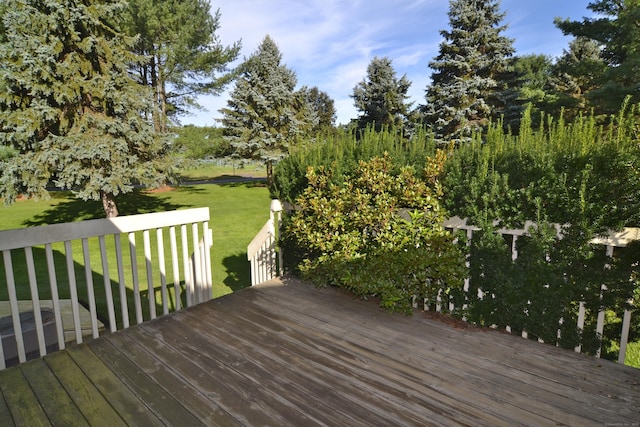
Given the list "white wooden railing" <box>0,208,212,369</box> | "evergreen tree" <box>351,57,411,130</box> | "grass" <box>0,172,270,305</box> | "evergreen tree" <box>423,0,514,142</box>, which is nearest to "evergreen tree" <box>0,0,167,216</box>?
"grass" <box>0,172,270,305</box>

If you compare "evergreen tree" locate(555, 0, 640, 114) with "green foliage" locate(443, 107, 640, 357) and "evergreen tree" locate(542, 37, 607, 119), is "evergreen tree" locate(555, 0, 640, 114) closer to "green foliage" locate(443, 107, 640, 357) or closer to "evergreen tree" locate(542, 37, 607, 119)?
"evergreen tree" locate(542, 37, 607, 119)

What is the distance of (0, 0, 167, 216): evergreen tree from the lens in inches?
343

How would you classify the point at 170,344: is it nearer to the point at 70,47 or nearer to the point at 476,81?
the point at 70,47

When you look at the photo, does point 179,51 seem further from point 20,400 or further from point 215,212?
point 20,400

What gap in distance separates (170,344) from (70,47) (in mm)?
10345

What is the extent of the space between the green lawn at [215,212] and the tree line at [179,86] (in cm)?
133

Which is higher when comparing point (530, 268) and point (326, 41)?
point (326, 41)

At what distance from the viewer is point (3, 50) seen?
8.63 meters

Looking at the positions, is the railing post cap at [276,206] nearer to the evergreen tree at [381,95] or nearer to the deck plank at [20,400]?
the deck plank at [20,400]

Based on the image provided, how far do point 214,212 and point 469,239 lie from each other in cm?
1090

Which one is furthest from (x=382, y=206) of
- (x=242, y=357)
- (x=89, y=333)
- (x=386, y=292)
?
(x=89, y=333)

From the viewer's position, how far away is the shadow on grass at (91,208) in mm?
11977

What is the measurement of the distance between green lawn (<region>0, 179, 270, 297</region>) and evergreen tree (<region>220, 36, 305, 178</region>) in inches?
95.9

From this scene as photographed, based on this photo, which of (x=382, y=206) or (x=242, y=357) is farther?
(x=382, y=206)
